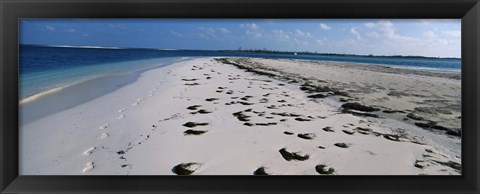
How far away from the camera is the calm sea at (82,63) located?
159 centimetres

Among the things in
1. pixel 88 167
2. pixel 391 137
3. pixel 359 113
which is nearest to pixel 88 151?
pixel 88 167

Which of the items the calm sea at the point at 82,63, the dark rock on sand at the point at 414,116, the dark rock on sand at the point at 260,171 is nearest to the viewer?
the dark rock on sand at the point at 260,171

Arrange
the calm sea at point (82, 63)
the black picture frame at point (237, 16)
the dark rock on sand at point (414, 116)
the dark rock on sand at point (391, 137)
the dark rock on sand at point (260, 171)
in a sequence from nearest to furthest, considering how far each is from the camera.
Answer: the black picture frame at point (237, 16) < the dark rock on sand at point (260, 171) < the calm sea at point (82, 63) < the dark rock on sand at point (391, 137) < the dark rock on sand at point (414, 116)

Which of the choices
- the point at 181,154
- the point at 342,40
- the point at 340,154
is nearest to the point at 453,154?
the point at 340,154

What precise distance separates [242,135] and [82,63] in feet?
10.6

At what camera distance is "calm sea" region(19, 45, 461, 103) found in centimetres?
159

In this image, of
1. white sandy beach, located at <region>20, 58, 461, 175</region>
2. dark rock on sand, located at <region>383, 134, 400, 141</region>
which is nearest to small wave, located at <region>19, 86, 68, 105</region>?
white sandy beach, located at <region>20, 58, 461, 175</region>

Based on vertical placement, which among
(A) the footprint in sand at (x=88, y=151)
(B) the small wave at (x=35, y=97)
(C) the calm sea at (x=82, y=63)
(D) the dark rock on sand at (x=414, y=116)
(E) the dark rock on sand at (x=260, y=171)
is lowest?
(E) the dark rock on sand at (x=260, y=171)

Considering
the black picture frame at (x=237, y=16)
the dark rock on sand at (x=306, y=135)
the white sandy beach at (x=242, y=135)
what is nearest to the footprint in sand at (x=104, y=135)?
the white sandy beach at (x=242, y=135)

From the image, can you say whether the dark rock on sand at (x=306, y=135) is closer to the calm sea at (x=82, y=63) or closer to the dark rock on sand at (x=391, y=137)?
the dark rock on sand at (x=391, y=137)

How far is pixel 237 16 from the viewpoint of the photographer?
1.37 meters

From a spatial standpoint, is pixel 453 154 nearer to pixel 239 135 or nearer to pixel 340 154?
pixel 340 154

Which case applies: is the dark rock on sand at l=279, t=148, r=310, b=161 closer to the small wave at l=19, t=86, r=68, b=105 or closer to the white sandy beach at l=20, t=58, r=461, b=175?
the white sandy beach at l=20, t=58, r=461, b=175

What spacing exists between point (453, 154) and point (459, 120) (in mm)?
281
